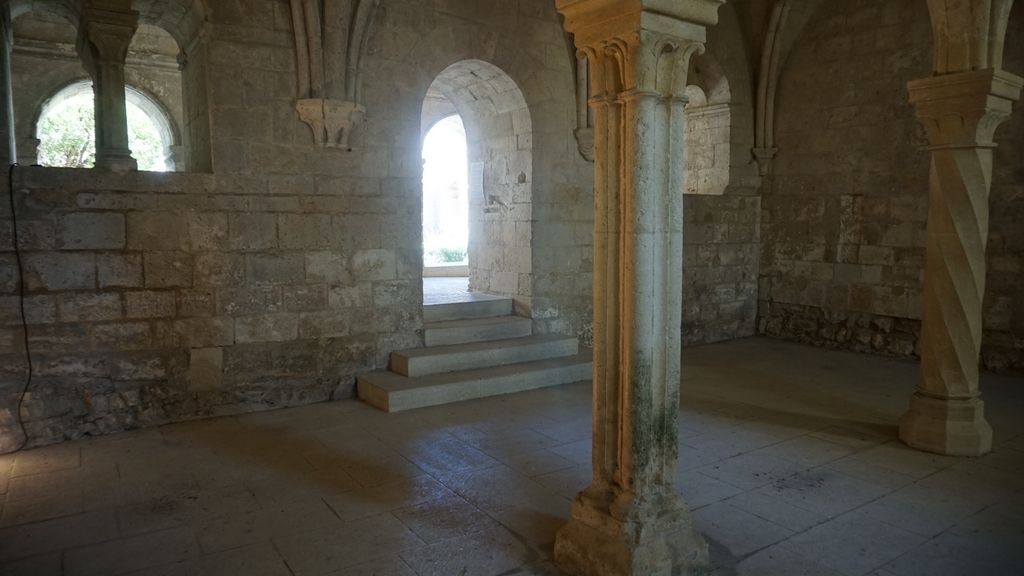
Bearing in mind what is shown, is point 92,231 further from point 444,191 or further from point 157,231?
point 444,191

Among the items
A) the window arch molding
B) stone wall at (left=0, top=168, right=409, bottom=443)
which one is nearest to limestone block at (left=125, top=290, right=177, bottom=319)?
stone wall at (left=0, top=168, right=409, bottom=443)

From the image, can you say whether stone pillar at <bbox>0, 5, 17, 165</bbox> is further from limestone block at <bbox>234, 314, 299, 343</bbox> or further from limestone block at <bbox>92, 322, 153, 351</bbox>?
limestone block at <bbox>234, 314, 299, 343</bbox>

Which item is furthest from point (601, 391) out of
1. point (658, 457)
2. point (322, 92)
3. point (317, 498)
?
point (322, 92)

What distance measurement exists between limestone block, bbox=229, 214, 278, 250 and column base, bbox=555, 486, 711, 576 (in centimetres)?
333

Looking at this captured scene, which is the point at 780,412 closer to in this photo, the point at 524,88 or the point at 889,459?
the point at 889,459

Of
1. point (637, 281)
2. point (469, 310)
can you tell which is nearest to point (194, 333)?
point (469, 310)

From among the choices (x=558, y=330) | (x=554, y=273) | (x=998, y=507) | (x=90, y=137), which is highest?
(x=90, y=137)

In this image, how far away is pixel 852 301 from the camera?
24.3 ft

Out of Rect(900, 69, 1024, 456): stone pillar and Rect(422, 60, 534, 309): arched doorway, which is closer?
Rect(900, 69, 1024, 456): stone pillar

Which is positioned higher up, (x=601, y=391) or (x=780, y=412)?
(x=601, y=391)

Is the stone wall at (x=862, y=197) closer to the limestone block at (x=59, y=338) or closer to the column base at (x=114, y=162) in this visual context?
the column base at (x=114, y=162)

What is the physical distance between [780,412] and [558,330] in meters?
2.27

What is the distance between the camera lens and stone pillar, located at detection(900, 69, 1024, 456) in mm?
4113

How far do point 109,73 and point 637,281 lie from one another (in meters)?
4.47
